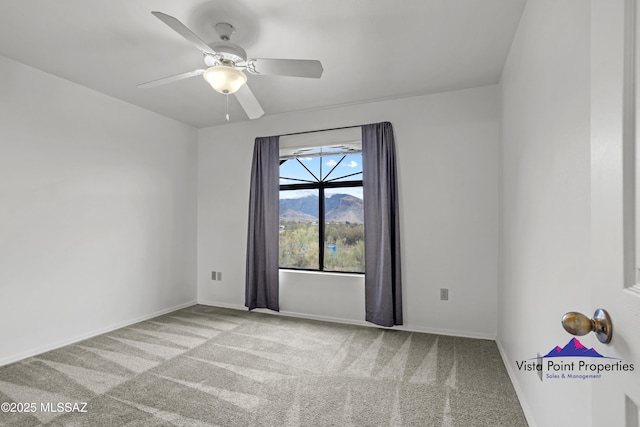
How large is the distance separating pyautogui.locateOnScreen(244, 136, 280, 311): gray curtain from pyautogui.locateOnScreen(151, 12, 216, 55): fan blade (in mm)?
2001

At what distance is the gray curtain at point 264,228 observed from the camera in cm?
396

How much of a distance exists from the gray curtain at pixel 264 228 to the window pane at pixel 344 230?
64 centimetres

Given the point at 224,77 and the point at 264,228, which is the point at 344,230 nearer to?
the point at 264,228

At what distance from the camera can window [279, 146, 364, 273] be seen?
3842mm

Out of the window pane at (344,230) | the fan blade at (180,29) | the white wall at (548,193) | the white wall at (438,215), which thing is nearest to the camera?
the white wall at (548,193)

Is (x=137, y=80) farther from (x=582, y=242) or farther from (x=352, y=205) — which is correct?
(x=582, y=242)

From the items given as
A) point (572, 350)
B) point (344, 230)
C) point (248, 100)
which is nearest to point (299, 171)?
point (344, 230)

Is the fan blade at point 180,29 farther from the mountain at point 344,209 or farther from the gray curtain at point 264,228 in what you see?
the mountain at point 344,209

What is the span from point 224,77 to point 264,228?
2195mm

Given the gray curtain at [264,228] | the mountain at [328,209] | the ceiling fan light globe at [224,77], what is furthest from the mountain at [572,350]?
the gray curtain at [264,228]

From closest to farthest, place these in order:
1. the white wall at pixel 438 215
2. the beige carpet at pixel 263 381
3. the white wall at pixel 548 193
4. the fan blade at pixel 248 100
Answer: the white wall at pixel 548 193, the beige carpet at pixel 263 381, the fan blade at pixel 248 100, the white wall at pixel 438 215

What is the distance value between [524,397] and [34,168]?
412 centimetres

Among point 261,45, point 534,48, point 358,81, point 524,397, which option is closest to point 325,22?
point 261,45

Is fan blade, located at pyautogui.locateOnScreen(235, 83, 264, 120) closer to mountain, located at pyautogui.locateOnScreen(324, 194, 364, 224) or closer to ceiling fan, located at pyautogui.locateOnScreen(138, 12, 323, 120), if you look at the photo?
ceiling fan, located at pyautogui.locateOnScreen(138, 12, 323, 120)
